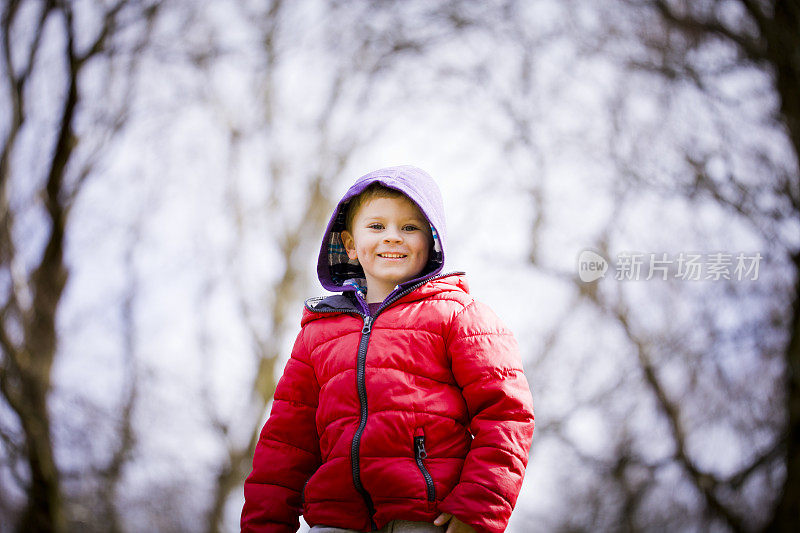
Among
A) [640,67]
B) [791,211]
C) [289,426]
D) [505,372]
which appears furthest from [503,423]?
[640,67]

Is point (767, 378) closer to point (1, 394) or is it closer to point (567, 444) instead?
point (567, 444)

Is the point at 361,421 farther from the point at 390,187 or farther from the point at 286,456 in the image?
the point at 390,187

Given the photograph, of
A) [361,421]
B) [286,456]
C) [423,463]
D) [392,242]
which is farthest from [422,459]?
[392,242]

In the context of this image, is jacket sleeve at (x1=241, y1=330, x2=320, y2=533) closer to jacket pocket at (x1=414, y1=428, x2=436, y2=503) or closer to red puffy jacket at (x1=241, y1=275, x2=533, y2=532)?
red puffy jacket at (x1=241, y1=275, x2=533, y2=532)

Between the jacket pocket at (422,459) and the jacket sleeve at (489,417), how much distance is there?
22 mm

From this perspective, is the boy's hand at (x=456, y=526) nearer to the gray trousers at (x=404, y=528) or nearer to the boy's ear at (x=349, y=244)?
the gray trousers at (x=404, y=528)

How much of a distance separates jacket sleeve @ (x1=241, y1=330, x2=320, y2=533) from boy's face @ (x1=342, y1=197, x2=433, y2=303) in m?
0.19

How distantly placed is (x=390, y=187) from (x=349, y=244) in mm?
168

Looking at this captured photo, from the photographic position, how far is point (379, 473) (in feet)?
3.11

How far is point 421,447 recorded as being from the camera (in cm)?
97

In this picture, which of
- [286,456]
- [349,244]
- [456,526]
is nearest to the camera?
[456,526]

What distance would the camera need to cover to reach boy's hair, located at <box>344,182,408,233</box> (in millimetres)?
1122

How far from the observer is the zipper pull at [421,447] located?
966mm

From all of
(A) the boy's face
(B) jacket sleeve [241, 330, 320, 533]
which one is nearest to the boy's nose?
(A) the boy's face
